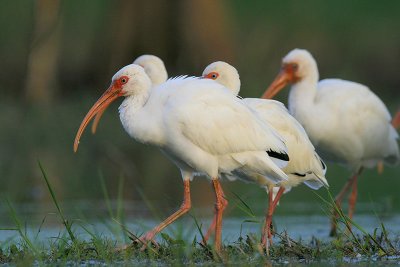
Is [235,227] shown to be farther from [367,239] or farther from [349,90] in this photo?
[367,239]

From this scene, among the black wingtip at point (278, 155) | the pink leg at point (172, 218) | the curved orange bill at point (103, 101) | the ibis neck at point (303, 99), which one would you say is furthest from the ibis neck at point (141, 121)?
the ibis neck at point (303, 99)

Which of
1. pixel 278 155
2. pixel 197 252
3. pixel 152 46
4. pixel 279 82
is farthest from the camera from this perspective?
pixel 152 46

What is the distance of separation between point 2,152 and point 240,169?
358 inches

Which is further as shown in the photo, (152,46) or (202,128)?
(152,46)

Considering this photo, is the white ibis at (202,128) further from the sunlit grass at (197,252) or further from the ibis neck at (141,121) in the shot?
the sunlit grass at (197,252)

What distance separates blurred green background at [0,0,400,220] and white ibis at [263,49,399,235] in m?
6.59

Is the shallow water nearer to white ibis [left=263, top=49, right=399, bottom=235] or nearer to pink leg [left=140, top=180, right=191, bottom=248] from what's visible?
white ibis [left=263, top=49, right=399, bottom=235]

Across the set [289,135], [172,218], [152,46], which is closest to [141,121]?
[172,218]

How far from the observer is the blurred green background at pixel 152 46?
21500 mm

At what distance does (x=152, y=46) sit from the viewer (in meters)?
23.9

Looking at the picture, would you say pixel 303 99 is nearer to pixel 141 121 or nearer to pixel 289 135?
pixel 289 135

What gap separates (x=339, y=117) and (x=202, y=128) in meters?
3.43

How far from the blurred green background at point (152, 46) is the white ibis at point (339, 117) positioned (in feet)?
21.6

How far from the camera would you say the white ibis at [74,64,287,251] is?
8.61 m
